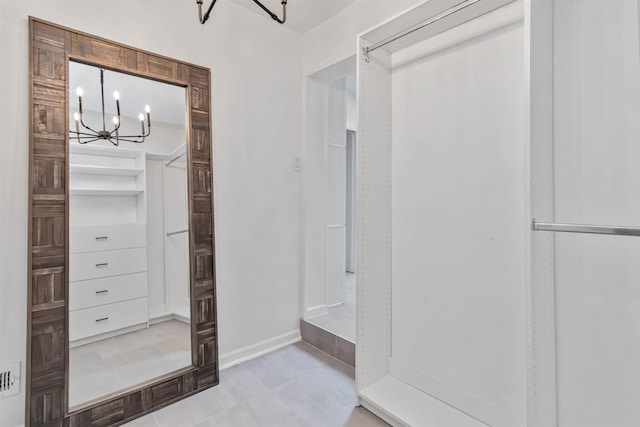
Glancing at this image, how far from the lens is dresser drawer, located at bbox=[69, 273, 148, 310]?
170cm

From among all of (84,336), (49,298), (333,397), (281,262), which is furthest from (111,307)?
(333,397)

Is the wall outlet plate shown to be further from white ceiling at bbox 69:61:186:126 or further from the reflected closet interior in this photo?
white ceiling at bbox 69:61:186:126

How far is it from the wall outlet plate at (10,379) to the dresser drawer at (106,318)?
234 mm

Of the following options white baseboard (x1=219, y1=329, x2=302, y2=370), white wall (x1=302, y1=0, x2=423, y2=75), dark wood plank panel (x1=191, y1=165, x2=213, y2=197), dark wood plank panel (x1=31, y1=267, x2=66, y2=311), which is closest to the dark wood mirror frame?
dark wood plank panel (x1=31, y1=267, x2=66, y2=311)

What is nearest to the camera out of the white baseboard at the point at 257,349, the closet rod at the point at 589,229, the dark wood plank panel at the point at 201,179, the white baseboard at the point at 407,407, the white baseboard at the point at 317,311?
the closet rod at the point at 589,229

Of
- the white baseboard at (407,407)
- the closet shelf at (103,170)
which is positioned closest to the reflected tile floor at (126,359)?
the closet shelf at (103,170)

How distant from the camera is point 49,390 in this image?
1.58 m

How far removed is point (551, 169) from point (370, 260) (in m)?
1.04

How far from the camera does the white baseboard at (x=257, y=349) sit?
2.33 meters

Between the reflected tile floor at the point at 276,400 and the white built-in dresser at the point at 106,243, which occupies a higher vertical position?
the white built-in dresser at the point at 106,243

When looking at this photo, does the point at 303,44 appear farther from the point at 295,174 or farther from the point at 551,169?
the point at 551,169

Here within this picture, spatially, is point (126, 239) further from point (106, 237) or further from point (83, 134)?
point (83, 134)

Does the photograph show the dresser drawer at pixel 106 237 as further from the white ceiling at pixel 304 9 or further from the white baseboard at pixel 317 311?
the white ceiling at pixel 304 9

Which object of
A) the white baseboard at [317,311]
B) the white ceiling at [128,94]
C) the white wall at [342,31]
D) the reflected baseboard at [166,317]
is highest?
the white wall at [342,31]
